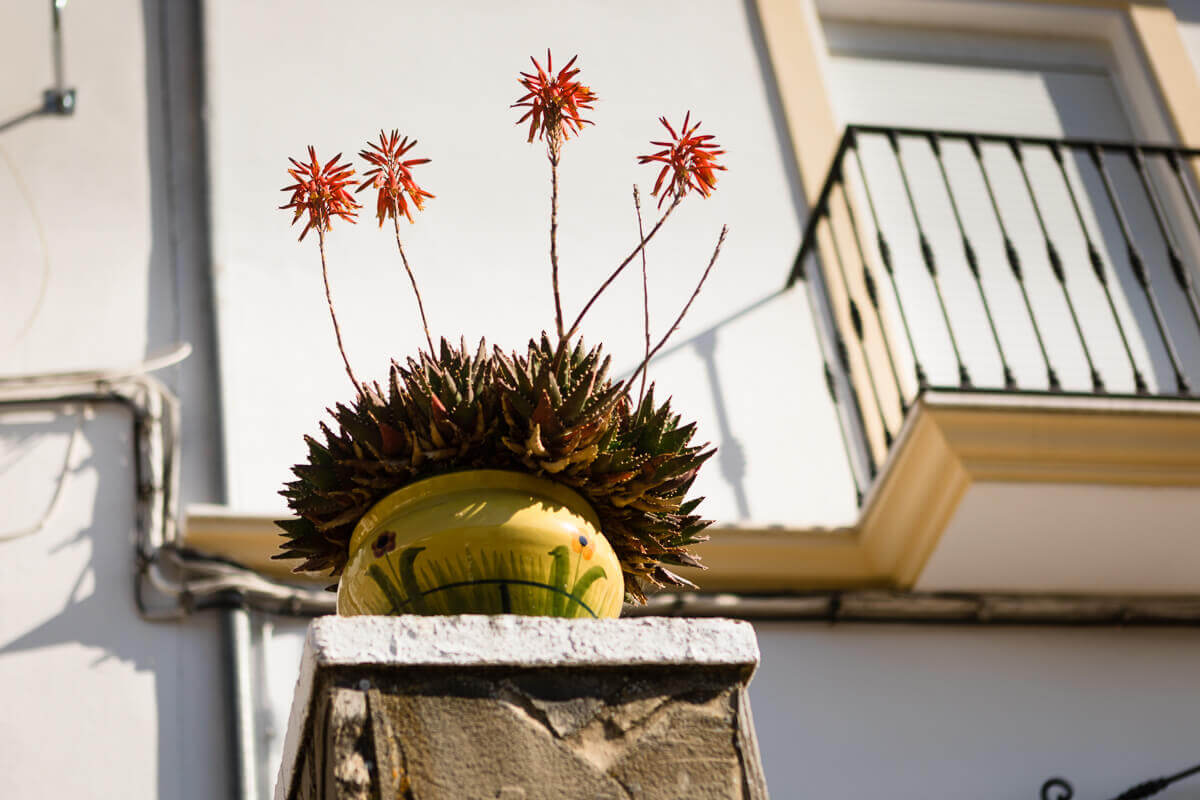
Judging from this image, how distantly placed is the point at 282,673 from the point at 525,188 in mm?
2072

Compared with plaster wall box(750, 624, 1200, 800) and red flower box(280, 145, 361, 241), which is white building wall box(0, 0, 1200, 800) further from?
red flower box(280, 145, 361, 241)

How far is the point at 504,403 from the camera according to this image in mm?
2262

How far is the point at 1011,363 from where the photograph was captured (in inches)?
229

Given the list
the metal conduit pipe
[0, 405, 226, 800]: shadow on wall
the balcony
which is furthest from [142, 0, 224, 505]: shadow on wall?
the balcony

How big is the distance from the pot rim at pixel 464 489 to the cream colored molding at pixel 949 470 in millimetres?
2293

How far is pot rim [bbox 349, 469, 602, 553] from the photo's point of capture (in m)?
2.23

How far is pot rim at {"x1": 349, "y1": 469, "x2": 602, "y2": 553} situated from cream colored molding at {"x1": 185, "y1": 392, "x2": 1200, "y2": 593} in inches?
90.3

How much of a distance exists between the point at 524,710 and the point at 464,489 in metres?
0.36

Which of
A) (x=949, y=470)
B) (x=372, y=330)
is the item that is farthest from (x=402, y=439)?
(x=372, y=330)

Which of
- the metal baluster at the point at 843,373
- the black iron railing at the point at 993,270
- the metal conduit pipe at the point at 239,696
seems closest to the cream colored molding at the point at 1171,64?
the black iron railing at the point at 993,270

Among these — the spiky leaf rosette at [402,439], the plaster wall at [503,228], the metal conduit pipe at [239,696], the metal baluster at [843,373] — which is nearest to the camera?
the spiky leaf rosette at [402,439]

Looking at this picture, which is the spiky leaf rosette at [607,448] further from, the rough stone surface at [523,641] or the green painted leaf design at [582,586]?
the rough stone surface at [523,641]

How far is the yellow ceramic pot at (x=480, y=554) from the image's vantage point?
214 centimetres

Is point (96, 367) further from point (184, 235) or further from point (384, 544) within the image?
point (384, 544)
